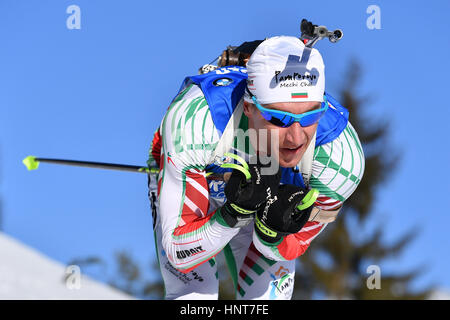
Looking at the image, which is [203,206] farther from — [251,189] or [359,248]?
[359,248]

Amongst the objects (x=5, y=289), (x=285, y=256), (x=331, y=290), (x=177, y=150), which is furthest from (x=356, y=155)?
(x=331, y=290)

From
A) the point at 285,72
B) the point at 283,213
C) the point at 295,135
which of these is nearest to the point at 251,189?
the point at 283,213

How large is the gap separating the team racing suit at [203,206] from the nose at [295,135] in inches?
14.7

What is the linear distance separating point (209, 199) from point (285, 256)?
740 mm

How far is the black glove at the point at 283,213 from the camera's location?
190 inches

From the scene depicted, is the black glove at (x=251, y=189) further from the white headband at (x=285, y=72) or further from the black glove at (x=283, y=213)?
the white headband at (x=285, y=72)

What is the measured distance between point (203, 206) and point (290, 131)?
0.85 meters

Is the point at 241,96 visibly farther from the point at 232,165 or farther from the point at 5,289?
the point at 5,289


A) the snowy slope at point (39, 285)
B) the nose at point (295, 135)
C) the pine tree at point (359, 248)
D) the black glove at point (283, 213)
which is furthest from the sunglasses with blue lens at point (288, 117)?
the pine tree at point (359, 248)

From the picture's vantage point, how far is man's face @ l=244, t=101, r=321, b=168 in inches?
193

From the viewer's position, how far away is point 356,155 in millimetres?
5430

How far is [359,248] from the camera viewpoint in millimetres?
29578

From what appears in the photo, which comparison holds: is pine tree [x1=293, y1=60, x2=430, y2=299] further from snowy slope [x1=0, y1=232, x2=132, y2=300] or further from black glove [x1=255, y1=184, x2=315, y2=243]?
black glove [x1=255, y1=184, x2=315, y2=243]
